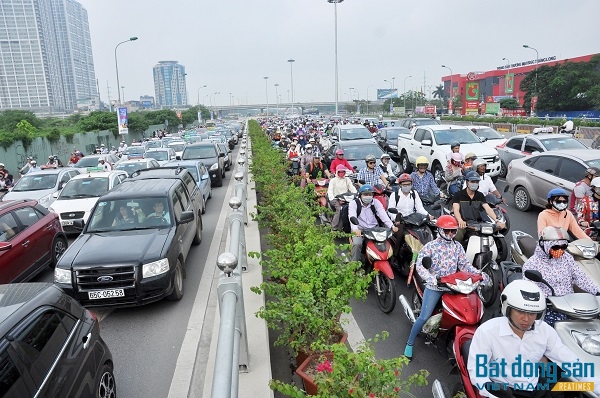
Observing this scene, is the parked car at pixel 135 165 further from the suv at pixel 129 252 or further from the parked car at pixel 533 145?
the parked car at pixel 533 145

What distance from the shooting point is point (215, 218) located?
12266 mm

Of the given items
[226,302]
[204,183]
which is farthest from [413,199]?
[204,183]

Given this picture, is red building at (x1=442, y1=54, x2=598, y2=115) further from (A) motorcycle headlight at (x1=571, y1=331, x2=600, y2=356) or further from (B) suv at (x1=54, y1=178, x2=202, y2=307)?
(A) motorcycle headlight at (x1=571, y1=331, x2=600, y2=356)

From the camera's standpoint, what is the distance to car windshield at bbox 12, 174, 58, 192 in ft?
43.8

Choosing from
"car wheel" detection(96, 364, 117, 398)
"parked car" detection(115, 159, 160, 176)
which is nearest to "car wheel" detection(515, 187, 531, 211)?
"car wheel" detection(96, 364, 117, 398)

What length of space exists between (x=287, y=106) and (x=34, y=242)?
18182 centimetres

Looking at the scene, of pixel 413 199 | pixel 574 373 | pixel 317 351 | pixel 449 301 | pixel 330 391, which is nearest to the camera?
pixel 330 391

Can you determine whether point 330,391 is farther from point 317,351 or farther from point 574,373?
point 574,373

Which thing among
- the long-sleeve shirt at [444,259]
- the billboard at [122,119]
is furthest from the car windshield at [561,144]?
the billboard at [122,119]

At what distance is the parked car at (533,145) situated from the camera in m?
13.5

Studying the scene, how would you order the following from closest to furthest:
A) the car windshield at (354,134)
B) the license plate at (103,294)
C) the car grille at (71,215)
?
the license plate at (103,294) → the car grille at (71,215) → the car windshield at (354,134)

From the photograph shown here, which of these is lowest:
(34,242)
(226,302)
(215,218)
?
(215,218)

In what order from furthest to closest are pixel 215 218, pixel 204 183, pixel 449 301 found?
pixel 204 183, pixel 215 218, pixel 449 301

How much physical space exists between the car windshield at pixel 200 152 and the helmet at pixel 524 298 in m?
16.5
